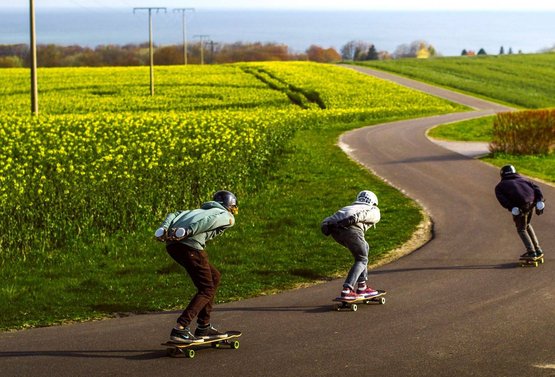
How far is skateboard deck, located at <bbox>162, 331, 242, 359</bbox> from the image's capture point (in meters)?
11.4

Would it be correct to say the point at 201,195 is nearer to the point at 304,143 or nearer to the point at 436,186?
the point at 436,186

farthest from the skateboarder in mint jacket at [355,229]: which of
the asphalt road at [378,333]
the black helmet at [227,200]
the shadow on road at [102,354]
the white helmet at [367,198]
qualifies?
the shadow on road at [102,354]

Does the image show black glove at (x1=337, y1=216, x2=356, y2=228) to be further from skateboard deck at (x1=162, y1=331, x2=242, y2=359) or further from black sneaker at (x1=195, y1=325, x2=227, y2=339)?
black sneaker at (x1=195, y1=325, x2=227, y2=339)

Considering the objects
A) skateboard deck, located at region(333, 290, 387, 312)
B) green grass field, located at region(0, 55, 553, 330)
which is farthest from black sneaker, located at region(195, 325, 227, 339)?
green grass field, located at region(0, 55, 553, 330)

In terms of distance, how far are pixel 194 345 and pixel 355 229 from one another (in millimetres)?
3366

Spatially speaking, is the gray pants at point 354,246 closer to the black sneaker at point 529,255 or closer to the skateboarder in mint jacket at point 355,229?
the skateboarder in mint jacket at point 355,229

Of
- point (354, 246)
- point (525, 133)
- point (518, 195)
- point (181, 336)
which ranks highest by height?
point (518, 195)

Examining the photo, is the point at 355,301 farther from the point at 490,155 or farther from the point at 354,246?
the point at 490,155

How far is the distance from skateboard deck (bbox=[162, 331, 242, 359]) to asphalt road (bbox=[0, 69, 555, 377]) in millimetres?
111

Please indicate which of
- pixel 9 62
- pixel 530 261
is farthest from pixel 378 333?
pixel 9 62

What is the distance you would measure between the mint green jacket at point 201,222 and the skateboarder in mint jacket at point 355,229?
2400 millimetres

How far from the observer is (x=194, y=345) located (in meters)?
11.4

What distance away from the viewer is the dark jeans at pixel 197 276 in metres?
11.5

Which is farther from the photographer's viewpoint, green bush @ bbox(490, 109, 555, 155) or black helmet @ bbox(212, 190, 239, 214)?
green bush @ bbox(490, 109, 555, 155)
